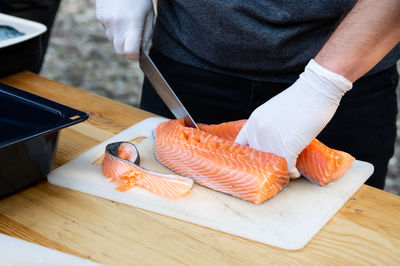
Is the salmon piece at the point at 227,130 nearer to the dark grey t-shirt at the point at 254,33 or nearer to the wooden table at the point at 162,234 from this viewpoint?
the dark grey t-shirt at the point at 254,33

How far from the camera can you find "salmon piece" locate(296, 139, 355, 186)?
153 cm

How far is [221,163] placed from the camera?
154 cm

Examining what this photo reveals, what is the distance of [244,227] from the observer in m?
1.35

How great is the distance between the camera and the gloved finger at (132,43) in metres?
1.89

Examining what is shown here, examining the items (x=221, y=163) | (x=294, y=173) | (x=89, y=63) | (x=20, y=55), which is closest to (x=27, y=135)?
(x=221, y=163)

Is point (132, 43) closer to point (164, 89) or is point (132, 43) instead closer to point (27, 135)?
point (164, 89)

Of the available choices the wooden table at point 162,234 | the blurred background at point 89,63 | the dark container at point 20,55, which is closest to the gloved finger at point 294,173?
the wooden table at point 162,234

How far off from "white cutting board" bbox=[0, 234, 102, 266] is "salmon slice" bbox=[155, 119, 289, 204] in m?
0.55

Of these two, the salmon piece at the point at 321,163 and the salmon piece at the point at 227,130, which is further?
the salmon piece at the point at 227,130

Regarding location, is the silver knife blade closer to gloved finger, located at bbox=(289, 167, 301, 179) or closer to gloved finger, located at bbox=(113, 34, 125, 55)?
gloved finger, located at bbox=(113, 34, 125, 55)

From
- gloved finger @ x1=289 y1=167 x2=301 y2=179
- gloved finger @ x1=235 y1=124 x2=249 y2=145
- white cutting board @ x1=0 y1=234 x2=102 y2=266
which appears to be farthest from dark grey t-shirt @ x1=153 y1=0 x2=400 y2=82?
white cutting board @ x1=0 y1=234 x2=102 y2=266

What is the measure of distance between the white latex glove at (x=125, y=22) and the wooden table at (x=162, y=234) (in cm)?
69

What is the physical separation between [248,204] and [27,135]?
71 centimetres

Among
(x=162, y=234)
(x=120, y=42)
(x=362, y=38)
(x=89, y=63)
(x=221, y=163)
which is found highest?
(x=362, y=38)
